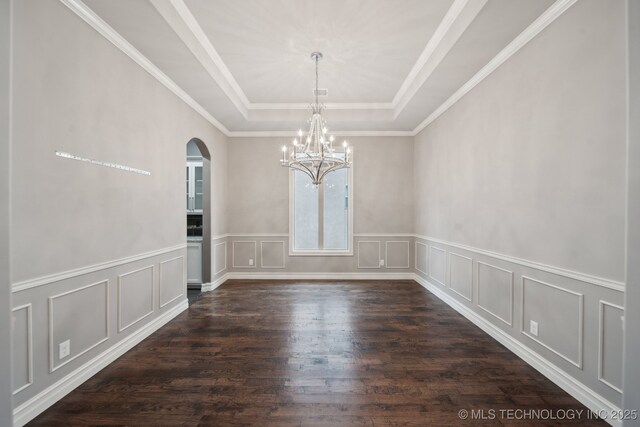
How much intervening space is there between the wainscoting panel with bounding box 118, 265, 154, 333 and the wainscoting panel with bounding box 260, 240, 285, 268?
2814 mm

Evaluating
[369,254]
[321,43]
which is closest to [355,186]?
[369,254]

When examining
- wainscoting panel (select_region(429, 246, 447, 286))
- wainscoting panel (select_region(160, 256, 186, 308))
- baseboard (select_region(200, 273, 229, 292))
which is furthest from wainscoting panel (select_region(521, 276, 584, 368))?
baseboard (select_region(200, 273, 229, 292))

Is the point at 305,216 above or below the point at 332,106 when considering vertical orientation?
below

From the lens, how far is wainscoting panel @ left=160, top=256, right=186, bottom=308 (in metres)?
3.74

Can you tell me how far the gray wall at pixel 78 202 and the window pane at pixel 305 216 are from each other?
2.95 metres

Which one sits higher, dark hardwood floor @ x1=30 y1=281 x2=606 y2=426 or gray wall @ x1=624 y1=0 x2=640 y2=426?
gray wall @ x1=624 y1=0 x2=640 y2=426

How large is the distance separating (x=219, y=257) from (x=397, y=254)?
11.7 ft

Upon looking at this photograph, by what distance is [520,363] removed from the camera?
2.77 meters

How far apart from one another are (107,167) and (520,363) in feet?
14.0

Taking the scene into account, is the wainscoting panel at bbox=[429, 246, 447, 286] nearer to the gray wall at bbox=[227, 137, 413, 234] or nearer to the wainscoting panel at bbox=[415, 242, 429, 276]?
the wainscoting panel at bbox=[415, 242, 429, 276]

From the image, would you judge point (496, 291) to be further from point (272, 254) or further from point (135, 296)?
point (272, 254)

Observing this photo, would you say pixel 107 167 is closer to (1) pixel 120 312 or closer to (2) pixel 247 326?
(1) pixel 120 312

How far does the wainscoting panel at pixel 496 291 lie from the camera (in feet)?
10.1

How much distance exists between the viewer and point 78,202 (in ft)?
7.99
